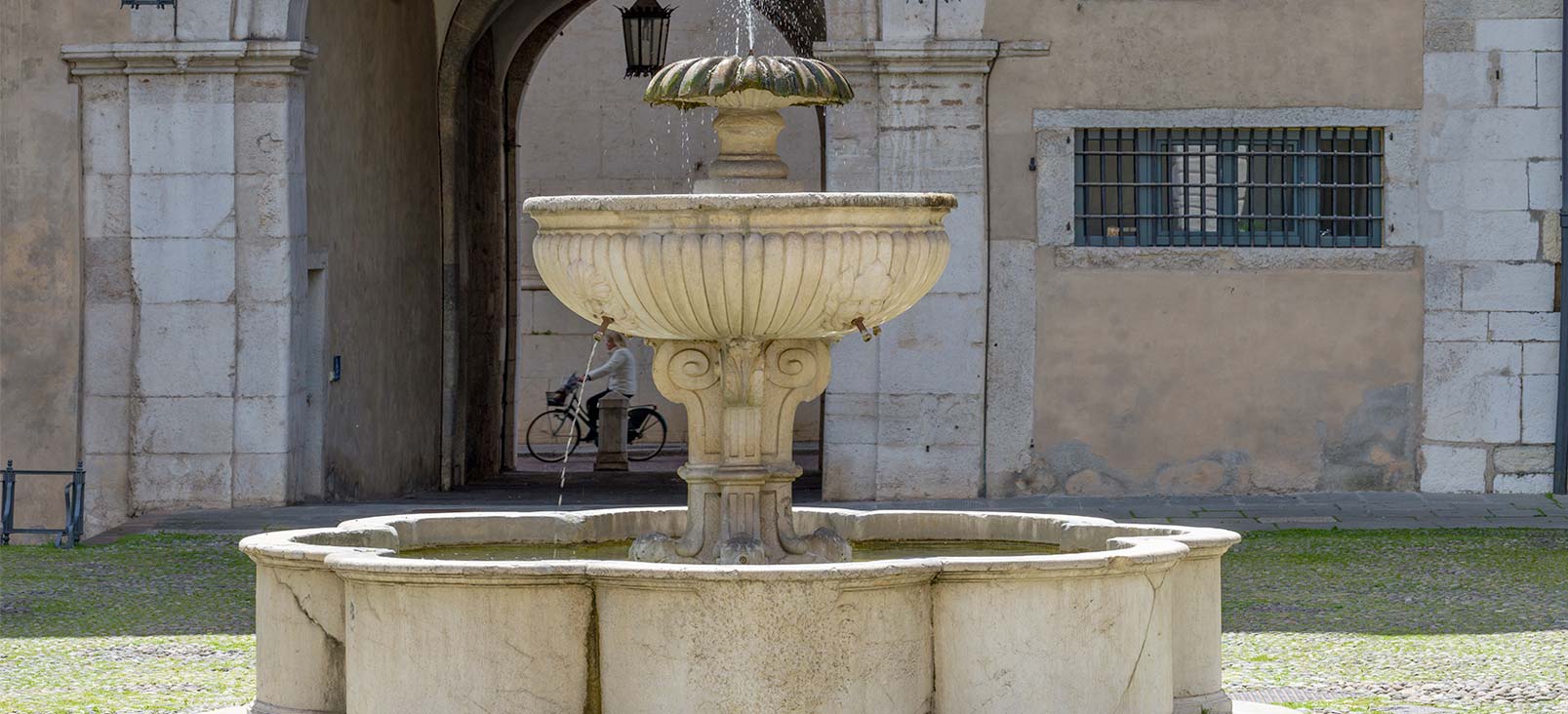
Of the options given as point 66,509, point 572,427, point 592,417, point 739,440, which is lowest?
point 66,509

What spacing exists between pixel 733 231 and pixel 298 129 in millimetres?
8162

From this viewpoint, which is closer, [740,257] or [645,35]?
[740,257]

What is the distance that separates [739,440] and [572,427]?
55.6ft

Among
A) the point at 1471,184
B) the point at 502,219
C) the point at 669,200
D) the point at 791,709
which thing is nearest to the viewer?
the point at 791,709

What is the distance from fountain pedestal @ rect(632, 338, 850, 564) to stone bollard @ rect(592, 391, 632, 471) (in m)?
13.4

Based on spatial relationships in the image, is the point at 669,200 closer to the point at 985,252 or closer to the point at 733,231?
the point at 733,231

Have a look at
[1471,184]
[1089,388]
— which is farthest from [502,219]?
[1471,184]

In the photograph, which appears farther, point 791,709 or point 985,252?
point 985,252

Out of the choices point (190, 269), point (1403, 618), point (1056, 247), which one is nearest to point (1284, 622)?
point (1403, 618)

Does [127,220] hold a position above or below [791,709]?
above

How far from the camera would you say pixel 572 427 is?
23.6 m

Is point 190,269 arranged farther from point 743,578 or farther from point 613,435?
point 743,578

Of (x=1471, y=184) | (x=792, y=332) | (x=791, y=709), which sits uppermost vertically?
(x=1471, y=184)

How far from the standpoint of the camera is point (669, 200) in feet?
20.6
